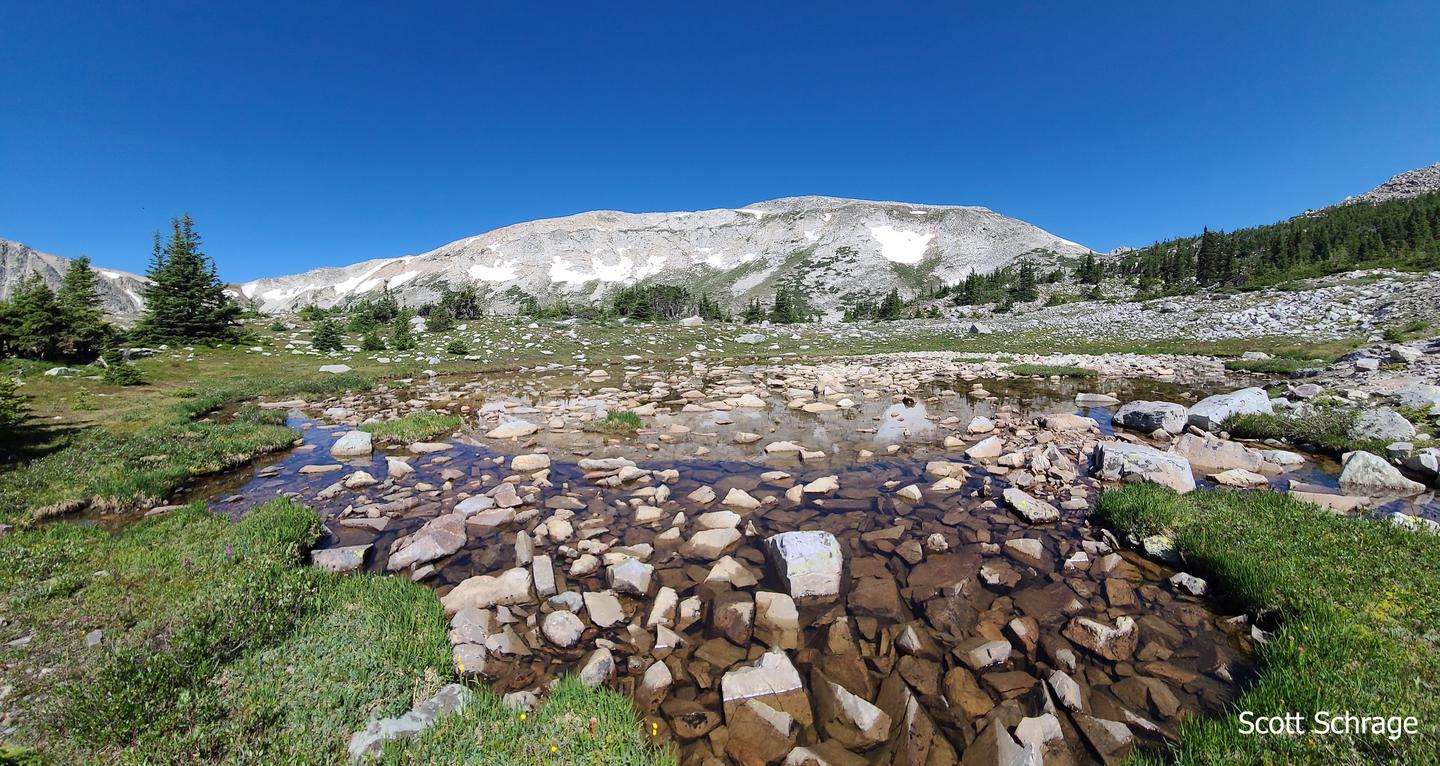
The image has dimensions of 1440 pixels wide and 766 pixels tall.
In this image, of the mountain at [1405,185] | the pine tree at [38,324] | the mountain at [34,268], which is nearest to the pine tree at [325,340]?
the pine tree at [38,324]

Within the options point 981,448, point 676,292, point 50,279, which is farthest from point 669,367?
point 50,279

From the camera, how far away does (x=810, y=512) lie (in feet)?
26.6

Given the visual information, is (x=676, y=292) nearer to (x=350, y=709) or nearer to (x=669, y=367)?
(x=669, y=367)

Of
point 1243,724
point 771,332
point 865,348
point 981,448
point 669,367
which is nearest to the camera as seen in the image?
point 1243,724

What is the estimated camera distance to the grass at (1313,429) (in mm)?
10109

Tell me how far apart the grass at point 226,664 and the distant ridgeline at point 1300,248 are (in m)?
73.6

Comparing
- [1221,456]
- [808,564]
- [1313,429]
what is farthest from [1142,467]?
[808,564]

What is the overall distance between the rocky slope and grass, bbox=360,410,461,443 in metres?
206

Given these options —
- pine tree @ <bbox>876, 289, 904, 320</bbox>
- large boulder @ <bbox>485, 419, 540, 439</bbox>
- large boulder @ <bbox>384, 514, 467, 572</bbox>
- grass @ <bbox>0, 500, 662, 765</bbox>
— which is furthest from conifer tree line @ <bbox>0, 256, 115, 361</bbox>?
pine tree @ <bbox>876, 289, 904, 320</bbox>

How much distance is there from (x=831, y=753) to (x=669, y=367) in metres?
29.6

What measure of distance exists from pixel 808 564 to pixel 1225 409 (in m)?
14.2

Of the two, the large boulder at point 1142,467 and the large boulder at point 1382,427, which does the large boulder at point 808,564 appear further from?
Answer: the large boulder at point 1382,427

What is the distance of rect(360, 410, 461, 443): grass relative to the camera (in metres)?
13.3

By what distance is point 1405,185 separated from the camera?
128625mm
